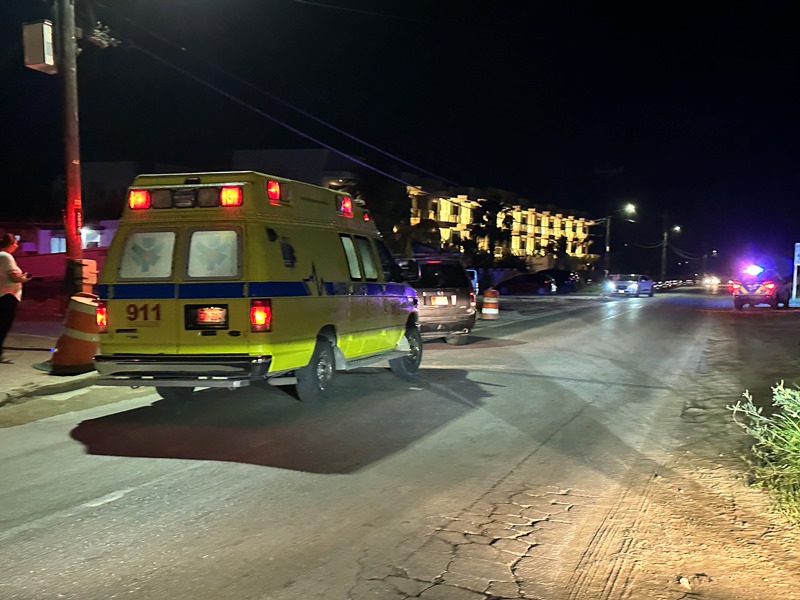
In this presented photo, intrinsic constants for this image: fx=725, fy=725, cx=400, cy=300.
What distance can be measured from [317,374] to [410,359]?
2.93 m

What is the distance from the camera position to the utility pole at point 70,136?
450 inches

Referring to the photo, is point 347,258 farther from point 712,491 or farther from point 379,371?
point 712,491

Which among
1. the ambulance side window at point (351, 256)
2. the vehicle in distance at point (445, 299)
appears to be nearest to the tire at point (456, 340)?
the vehicle in distance at point (445, 299)

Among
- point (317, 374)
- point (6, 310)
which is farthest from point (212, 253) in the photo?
point (6, 310)

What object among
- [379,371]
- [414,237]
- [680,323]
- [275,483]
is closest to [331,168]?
[414,237]

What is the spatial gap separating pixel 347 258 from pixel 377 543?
5580mm

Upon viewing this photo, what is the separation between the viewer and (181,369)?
776cm

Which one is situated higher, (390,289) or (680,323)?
(390,289)

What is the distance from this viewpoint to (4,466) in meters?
6.41

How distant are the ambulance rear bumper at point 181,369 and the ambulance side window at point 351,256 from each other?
2.50 m

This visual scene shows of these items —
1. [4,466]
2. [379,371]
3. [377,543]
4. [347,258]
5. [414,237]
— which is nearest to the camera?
[377,543]

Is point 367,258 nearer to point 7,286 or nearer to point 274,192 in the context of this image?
point 274,192

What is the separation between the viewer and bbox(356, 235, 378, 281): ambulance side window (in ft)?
33.7

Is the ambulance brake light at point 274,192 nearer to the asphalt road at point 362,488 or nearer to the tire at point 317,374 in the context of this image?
the tire at point 317,374
